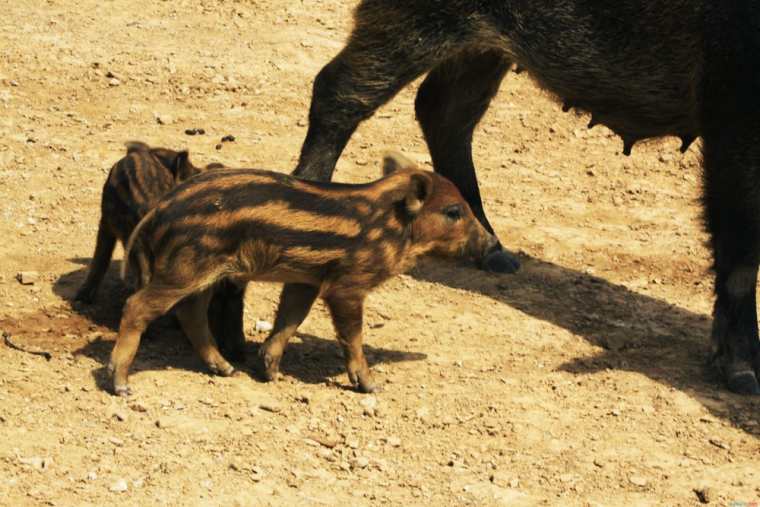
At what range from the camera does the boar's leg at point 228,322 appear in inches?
232

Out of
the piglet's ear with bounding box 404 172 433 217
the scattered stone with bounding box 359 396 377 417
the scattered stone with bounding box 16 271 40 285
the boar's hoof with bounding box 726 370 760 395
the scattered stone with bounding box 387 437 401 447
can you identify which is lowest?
the scattered stone with bounding box 16 271 40 285

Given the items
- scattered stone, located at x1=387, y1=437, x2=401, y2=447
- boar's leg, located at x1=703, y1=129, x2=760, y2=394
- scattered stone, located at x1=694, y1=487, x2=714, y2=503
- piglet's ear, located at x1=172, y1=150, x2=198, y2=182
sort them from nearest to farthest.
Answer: scattered stone, located at x1=694, y1=487, x2=714, y2=503
scattered stone, located at x1=387, y1=437, x2=401, y2=447
piglet's ear, located at x1=172, y1=150, x2=198, y2=182
boar's leg, located at x1=703, y1=129, x2=760, y2=394

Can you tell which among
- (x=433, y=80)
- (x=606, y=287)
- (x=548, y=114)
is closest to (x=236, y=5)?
(x=548, y=114)

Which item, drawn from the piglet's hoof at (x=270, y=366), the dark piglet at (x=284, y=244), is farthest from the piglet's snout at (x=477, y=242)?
the piglet's hoof at (x=270, y=366)

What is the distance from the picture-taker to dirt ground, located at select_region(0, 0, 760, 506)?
203 inches

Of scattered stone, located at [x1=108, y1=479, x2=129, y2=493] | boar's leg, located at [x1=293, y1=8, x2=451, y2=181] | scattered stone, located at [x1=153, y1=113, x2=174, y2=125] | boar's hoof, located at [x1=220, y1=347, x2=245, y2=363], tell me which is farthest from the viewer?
scattered stone, located at [x1=153, y1=113, x2=174, y2=125]

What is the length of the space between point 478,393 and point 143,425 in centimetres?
149

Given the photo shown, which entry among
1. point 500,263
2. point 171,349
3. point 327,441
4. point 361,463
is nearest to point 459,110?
point 500,263

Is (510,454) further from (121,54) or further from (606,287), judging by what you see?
(121,54)

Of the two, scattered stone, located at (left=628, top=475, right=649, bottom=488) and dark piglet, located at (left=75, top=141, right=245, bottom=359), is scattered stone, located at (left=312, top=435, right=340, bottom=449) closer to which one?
dark piglet, located at (left=75, top=141, right=245, bottom=359)

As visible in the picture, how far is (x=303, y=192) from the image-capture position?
217 inches

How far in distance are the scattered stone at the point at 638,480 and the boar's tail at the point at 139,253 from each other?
2066 mm

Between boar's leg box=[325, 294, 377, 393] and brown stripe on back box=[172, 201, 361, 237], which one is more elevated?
brown stripe on back box=[172, 201, 361, 237]

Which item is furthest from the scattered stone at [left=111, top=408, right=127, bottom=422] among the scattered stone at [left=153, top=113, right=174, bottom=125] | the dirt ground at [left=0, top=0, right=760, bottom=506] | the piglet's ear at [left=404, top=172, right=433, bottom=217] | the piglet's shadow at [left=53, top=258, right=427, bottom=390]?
the scattered stone at [left=153, top=113, right=174, bottom=125]
